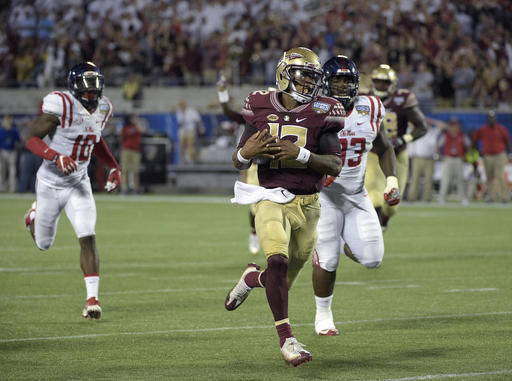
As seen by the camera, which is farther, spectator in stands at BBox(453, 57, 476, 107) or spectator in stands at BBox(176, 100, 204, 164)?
spectator in stands at BBox(176, 100, 204, 164)

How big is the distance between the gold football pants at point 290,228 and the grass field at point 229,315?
0.58m

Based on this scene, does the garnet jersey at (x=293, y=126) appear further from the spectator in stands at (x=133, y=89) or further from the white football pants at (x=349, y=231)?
the spectator in stands at (x=133, y=89)

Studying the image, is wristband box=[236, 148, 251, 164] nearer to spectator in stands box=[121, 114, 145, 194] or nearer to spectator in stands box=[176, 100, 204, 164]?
spectator in stands box=[121, 114, 145, 194]

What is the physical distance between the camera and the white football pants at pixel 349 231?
628cm

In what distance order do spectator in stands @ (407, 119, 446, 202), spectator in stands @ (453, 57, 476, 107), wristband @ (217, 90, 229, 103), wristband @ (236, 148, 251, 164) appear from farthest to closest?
spectator in stands @ (453, 57, 476, 107), spectator in stands @ (407, 119, 446, 202), wristband @ (217, 90, 229, 103), wristband @ (236, 148, 251, 164)

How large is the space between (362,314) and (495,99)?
52.8 feet

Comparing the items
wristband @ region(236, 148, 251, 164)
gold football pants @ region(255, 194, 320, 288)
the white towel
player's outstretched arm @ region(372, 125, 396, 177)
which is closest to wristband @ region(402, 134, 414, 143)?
player's outstretched arm @ region(372, 125, 396, 177)

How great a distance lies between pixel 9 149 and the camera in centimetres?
2325

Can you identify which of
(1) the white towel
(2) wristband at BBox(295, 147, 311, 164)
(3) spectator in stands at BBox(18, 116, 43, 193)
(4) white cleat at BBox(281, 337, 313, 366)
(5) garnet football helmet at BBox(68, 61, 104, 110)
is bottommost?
(3) spectator in stands at BBox(18, 116, 43, 193)

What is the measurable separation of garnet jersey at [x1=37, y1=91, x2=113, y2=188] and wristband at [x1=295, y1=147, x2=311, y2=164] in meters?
2.46

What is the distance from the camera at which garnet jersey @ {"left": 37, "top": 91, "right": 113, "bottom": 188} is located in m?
7.11

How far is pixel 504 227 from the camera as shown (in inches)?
565

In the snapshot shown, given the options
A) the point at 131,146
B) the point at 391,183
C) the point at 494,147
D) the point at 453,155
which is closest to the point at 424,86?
the point at 453,155

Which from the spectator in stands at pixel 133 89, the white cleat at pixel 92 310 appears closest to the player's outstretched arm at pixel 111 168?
the white cleat at pixel 92 310
